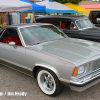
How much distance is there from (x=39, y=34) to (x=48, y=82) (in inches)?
57.5

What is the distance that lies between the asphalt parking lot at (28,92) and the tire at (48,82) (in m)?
0.14

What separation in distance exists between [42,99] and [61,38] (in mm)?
1953

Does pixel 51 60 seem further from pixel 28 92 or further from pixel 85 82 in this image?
pixel 28 92

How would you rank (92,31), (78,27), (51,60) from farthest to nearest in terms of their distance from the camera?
(78,27), (92,31), (51,60)

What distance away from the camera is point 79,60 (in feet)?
8.70

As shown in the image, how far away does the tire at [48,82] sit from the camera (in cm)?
279

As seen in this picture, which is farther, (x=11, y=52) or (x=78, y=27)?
(x=78, y=27)

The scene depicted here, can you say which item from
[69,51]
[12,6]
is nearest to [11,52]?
[69,51]

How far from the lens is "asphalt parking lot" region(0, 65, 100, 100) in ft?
9.98

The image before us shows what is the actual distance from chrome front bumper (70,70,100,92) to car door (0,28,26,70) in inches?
56.9

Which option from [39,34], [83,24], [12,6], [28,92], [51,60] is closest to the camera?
[51,60]

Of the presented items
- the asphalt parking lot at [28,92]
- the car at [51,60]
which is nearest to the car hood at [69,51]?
the car at [51,60]

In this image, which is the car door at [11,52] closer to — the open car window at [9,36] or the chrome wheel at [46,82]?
the open car window at [9,36]

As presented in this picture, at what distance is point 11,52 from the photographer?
377 cm
